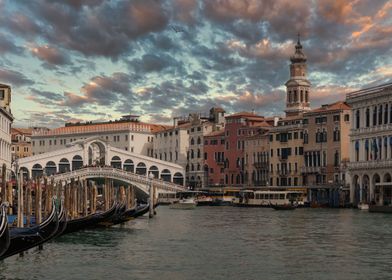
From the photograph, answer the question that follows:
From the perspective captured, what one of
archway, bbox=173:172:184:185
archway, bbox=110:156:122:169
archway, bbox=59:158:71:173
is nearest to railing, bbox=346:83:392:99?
archway, bbox=173:172:184:185

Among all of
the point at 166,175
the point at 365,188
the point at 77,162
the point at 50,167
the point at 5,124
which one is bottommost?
the point at 365,188

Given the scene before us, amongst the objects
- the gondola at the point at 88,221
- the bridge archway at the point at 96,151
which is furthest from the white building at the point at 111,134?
the gondola at the point at 88,221

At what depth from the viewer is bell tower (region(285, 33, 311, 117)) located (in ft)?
209

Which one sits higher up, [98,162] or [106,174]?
[98,162]

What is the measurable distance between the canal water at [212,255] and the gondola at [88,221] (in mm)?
281

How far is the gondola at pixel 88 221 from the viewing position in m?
21.7

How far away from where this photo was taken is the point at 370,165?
147ft

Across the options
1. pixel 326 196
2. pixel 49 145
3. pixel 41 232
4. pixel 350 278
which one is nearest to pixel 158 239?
pixel 41 232

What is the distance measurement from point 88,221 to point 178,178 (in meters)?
42.5

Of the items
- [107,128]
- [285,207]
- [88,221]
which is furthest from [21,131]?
[88,221]

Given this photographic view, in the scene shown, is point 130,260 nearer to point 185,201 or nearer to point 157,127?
point 185,201

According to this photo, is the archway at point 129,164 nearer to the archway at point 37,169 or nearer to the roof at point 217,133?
the roof at point 217,133

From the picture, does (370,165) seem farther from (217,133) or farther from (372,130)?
(217,133)

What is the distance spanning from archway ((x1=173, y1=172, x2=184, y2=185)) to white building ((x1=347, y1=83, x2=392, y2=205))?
68.0 feet
